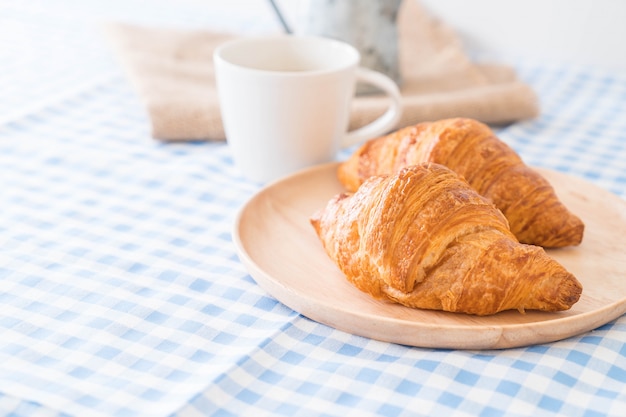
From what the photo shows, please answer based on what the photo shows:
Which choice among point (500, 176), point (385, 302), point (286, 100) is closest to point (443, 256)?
point (385, 302)

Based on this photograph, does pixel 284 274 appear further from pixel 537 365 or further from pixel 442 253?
pixel 537 365

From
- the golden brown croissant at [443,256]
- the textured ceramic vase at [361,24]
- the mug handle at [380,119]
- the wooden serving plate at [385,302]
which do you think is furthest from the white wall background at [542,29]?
the golden brown croissant at [443,256]

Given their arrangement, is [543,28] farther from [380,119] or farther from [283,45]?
[283,45]

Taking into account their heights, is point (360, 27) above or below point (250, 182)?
above

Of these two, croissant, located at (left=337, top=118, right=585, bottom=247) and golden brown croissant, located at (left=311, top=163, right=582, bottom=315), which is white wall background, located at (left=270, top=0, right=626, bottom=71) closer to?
croissant, located at (left=337, top=118, right=585, bottom=247)

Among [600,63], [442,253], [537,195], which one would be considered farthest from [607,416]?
[600,63]

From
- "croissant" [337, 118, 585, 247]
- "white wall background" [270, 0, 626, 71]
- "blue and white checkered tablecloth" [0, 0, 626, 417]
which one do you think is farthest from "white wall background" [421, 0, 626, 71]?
"croissant" [337, 118, 585, 247]
